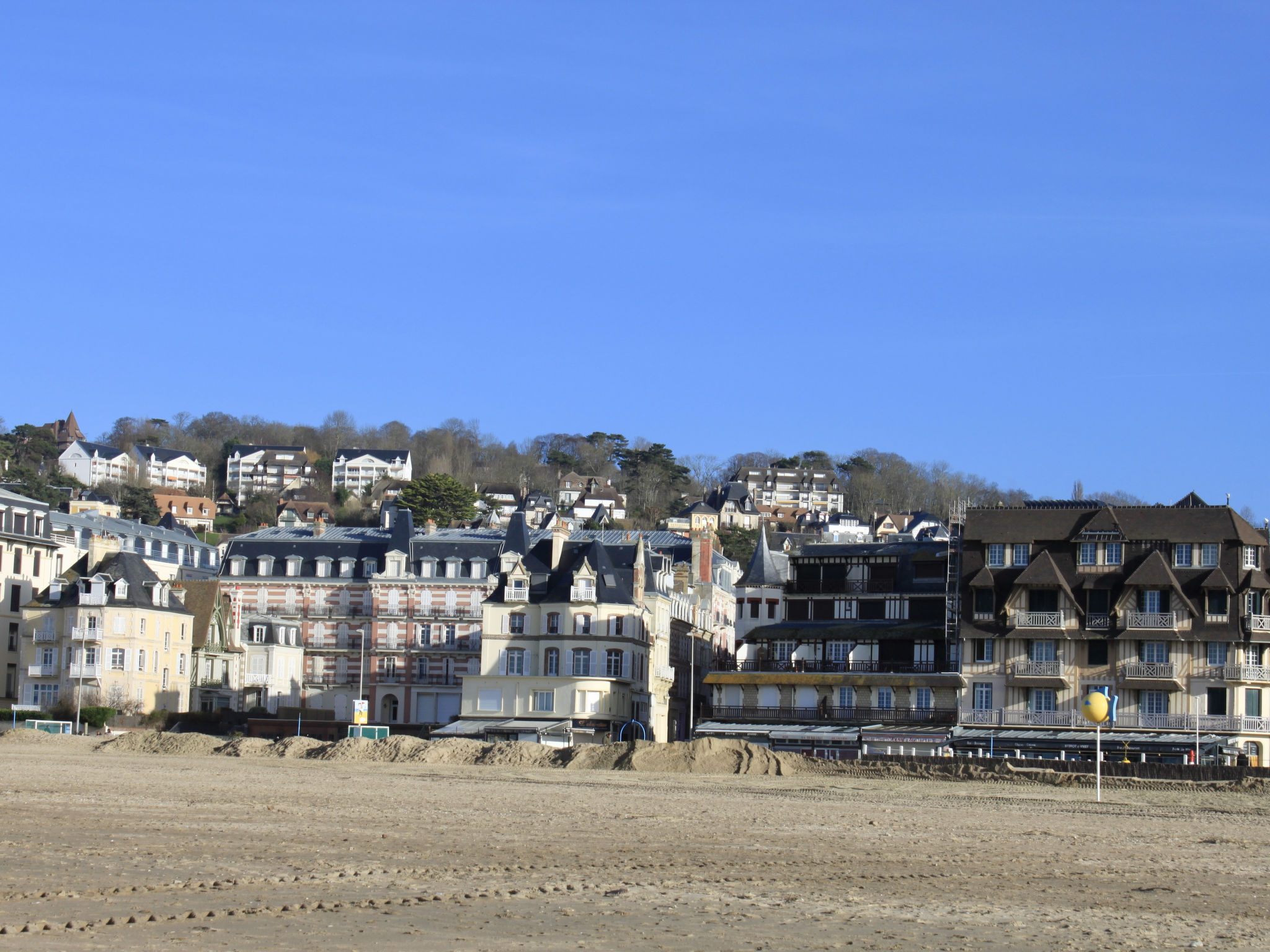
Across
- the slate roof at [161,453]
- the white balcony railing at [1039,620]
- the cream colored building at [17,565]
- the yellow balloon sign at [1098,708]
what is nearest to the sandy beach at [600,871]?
the yellow balloon sign at [1098,708]

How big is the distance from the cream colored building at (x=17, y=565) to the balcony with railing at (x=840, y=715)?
34200 mm

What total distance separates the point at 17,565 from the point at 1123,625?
2062 inches

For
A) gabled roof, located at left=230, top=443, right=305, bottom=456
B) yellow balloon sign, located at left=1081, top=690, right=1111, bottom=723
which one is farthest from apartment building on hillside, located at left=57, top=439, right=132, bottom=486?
yellow balloon sign, located at left=1081, top=690, right=1111, bottom=723

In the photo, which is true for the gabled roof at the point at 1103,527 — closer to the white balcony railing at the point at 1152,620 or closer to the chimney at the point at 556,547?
the white balcony railing at the point at 1152,620

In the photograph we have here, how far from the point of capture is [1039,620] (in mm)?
60406

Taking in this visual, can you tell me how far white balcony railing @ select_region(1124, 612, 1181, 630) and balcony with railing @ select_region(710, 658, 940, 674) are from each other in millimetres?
8041

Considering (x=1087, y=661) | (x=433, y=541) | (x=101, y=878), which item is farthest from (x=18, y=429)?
(x=101, y=878)

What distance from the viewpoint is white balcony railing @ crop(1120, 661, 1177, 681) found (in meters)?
58.3

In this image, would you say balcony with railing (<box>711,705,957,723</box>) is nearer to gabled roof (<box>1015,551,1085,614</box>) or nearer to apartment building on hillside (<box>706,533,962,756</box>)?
apartment building on hillside (<box>706,533,962,756</box>)

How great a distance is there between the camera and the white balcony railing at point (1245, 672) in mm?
57469

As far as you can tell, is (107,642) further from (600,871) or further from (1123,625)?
(600,871)

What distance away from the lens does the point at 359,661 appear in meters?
81.1

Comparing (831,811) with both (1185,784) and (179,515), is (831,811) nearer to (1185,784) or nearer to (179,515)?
(1185,784)

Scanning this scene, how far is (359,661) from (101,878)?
6390 cm
